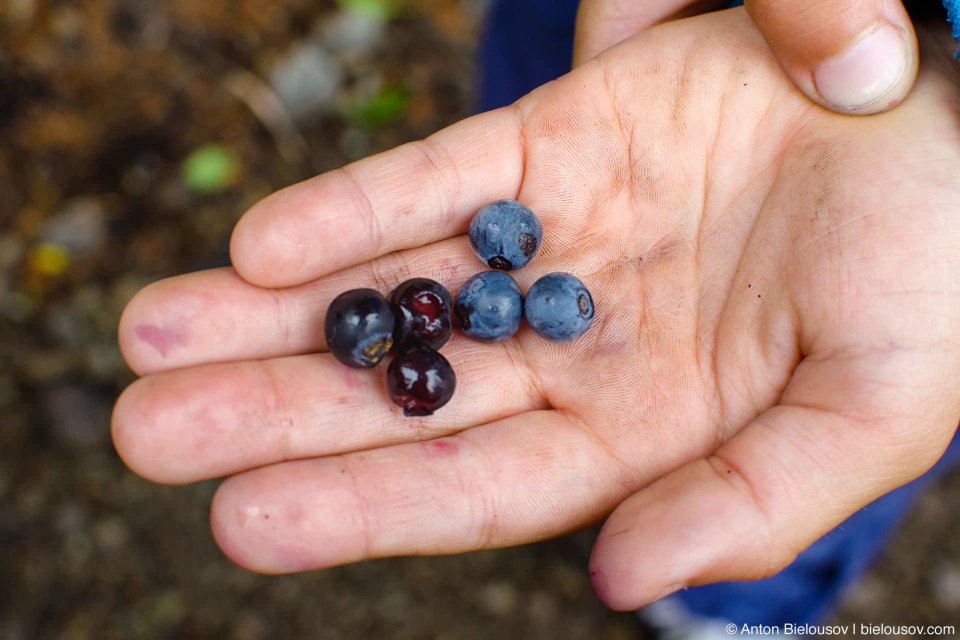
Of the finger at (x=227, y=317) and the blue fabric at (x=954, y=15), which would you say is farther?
the finger at (x=227, y=317)

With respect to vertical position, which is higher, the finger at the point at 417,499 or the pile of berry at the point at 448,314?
the pile of berry at the point at 448,314

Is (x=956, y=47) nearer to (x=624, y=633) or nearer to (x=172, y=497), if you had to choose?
(x=624, y=633)

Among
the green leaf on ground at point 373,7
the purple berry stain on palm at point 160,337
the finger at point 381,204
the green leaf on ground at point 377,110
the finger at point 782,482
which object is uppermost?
the green leaf on ground at point 373,7

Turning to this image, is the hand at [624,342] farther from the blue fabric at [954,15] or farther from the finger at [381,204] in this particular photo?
the blue fabric at [954,15]

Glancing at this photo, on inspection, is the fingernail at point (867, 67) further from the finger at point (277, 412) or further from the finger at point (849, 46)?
the finger at point (277, 412)

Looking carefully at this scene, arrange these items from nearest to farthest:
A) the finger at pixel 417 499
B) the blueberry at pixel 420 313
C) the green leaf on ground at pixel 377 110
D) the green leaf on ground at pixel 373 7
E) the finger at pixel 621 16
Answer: the finger at pixel 417 499, the blueberry at pixel 420 313, the finger at pixel 621 16, the green leaf on ground at pixel 377 110, the green leaf on ground at pixel 373 7

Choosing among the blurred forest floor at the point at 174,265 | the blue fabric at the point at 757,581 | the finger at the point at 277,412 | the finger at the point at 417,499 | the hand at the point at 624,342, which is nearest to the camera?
the hand at the point at 624,342

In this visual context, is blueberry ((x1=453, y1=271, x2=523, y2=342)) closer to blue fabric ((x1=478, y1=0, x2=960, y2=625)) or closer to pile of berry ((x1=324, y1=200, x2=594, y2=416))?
pile of berry ((x1=324, y1=200, x2=594, y2=416))

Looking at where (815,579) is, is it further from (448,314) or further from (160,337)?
(160,337)

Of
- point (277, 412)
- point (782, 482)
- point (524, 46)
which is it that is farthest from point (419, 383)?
point (524, 46)

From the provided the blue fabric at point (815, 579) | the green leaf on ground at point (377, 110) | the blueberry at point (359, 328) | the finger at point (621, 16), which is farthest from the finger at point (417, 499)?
the green leaf on ground at point (377, 110)
